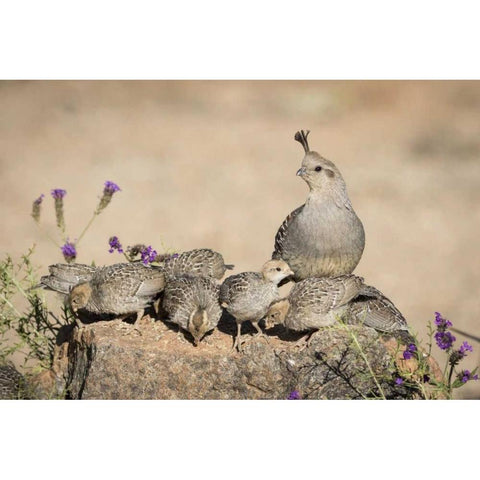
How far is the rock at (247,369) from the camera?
23.0 ft

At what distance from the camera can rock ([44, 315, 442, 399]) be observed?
7004mm

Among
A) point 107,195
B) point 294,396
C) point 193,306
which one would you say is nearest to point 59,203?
point 107,195

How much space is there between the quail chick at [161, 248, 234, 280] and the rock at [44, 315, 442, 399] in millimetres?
959

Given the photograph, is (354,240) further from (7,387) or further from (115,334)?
(7,387)

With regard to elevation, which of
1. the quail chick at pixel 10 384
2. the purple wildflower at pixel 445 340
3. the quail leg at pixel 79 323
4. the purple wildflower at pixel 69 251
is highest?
the purple wildflower at pixel 69 251

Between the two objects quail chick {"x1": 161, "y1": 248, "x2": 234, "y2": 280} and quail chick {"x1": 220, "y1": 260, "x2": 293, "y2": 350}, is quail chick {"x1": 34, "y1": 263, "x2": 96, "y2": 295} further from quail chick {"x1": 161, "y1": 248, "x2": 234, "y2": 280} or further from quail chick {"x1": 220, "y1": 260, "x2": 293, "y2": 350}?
quail chick {"x1": 220, "y1": 260, "x2": 293, "y2": 350}

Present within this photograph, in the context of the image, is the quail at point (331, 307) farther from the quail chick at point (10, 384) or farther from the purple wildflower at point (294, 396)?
the quail chick at point (10, 384)

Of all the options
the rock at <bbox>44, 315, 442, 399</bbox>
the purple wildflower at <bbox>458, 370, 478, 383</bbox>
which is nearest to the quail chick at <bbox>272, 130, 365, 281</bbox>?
the rock at <bbox>44, 315, 442, 399</bbox>

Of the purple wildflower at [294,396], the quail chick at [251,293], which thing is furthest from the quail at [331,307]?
the purple wildflower at [294,396]

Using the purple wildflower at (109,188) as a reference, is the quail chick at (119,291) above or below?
below

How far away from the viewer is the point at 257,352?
23.5ft

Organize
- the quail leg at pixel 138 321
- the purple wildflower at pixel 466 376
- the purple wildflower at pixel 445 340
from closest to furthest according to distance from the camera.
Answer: the purple wildflower at pixel 445 340 → the purple wildflower at pixel 466 376 → the quail leg at pixel 138 321

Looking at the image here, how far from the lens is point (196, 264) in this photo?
816cm

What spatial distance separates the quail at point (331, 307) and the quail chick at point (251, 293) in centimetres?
11
